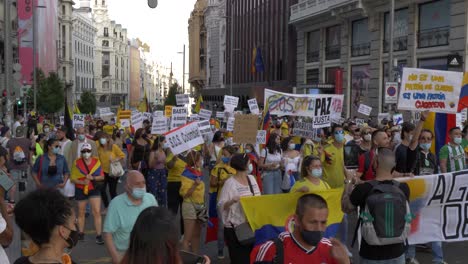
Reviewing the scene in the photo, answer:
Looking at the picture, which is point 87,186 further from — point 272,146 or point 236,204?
point 272,146

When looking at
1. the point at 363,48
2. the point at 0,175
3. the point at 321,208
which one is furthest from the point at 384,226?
the point at 363,48

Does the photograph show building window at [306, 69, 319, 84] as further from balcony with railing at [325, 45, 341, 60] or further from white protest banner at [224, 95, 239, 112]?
white protest banner at [224, 95, 239, 112]

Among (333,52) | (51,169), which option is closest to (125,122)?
(51,169)

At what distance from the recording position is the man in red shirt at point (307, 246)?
365 cm

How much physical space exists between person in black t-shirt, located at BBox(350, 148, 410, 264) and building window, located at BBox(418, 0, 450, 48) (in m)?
22.2

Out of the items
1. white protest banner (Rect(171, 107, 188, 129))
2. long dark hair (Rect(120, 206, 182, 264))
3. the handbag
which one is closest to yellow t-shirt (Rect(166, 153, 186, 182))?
the handbag

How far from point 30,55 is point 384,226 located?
54.5 meters

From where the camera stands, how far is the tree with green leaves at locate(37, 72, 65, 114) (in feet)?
188

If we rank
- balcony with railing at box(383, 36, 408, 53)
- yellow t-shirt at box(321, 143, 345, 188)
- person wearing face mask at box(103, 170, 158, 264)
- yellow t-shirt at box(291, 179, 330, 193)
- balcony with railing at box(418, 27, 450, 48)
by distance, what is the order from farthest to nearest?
balcony with railing at box(383, 36, 408, 53)
balcony with railing at box(418, 27, 450, 48)
yellow t-shirt at box(321, 143, 345, 188)
yellow t-shirt at box(291, 179, 330, 193)
person wearing face mask at box(103, 170, 158, 264)

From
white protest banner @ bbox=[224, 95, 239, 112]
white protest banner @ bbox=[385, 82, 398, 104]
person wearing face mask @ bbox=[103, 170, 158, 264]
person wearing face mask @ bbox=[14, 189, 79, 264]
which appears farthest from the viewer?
white protest banner @ bbox=[224, 95, 239, 112]

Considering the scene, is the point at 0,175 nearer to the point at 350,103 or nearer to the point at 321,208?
the point at 321,208

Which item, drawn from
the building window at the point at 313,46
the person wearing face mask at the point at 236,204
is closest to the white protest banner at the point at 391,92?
the person wearing face mask at the point at 236,204

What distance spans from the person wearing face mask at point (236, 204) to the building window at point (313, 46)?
33004mm

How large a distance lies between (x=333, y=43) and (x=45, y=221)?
35086 millimetres
